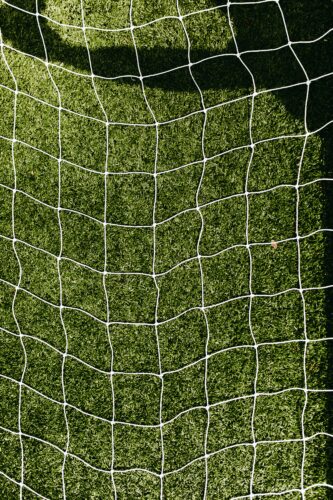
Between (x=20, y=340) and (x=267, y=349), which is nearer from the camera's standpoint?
(x=267, y=349)

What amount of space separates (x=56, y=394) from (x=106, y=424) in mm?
257

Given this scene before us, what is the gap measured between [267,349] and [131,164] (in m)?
0.98

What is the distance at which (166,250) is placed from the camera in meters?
2.15

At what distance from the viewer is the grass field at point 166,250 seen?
2.06m

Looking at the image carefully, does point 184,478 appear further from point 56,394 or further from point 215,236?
point 215,236

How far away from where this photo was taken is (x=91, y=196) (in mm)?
2211

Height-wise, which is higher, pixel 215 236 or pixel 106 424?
pixel 215 236

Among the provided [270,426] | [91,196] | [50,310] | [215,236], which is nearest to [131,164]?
[91,196]

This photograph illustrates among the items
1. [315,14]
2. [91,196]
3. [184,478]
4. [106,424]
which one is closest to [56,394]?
[106,424]

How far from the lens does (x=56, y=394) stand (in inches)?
86.7

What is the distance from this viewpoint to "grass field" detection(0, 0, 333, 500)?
2.06 m

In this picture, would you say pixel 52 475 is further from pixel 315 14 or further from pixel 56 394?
pixel 315 14

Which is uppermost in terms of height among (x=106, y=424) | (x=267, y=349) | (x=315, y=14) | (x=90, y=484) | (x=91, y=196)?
(x=315, y=14)

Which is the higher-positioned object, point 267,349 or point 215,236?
point 215,236
